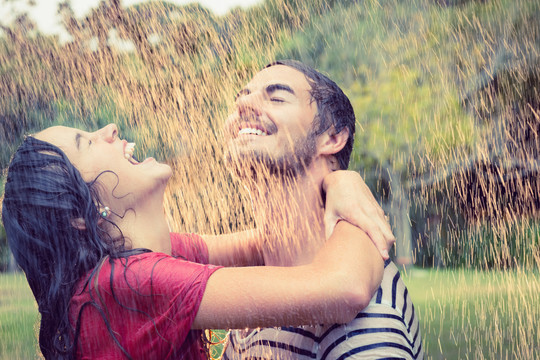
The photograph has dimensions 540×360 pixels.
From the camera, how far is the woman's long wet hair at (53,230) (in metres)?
2.94

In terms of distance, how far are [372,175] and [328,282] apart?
60.6 ft

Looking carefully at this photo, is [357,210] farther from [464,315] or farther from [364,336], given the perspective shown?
[464,315]

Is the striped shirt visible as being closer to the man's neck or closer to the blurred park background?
the man's neck

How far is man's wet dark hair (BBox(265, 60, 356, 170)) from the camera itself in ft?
11.9

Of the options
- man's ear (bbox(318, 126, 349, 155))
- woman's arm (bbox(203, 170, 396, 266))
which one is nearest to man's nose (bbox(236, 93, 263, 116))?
man's ear (bbox(318, 126, 349, 155))

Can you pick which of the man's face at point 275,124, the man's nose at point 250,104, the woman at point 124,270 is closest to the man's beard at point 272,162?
the man's face at point 275,124

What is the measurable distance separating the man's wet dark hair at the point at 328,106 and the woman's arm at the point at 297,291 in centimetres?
104

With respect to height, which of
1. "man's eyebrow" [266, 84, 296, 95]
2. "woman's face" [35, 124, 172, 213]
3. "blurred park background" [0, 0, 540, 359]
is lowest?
"woman's face" [35, 124, 172, 213]

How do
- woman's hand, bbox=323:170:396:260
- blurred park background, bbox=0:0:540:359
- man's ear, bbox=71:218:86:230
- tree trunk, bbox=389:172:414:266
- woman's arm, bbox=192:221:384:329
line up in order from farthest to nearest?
tree trunk, bbox=389:172:414:266 < blurred park background, bbox=0:0:540:359 < man's ear, bbox=71:218:86:230 < woman's hand, bbox=323:170:396:260 < woman's arm, bbox=192:221:384:329

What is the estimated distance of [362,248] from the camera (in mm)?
2725

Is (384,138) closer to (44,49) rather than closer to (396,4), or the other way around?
(396,4)

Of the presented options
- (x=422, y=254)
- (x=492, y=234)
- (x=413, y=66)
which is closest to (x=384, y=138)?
(x=413, y=66)

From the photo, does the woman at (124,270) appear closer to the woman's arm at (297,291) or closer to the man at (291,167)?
the woman's arm at (297,291)

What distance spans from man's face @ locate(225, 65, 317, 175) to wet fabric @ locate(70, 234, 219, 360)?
80 centimetres
